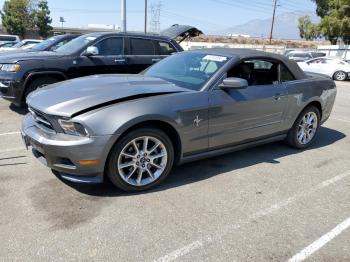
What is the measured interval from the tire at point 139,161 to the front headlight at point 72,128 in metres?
0.34

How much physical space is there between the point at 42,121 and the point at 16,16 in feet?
175

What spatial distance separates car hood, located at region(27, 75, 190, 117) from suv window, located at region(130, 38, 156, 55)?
385cm

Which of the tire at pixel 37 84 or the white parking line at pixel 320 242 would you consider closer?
the white parking line at pixel 320 242

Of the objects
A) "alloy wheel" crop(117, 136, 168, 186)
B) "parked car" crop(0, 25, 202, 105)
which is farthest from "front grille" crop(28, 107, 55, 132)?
"parked car" crop(0, 25, 202, 105)

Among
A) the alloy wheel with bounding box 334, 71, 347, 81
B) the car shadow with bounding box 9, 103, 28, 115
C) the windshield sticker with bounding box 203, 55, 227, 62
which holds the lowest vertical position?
the car shadow with bounding box 9, 103, 28, 115

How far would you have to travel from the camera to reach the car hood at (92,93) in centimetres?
343

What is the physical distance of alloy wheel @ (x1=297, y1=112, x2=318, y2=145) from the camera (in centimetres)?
547

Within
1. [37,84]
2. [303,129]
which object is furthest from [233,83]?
[37,84]

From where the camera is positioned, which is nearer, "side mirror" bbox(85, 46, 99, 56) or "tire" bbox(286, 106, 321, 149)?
"tire" bbox(286, 106, 321, 149)

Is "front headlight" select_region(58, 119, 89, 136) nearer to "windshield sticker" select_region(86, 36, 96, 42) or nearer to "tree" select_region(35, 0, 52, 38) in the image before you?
"windshield sticker" select_region(86, 36, 96, 42)

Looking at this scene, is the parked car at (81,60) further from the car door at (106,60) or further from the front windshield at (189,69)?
the front windshield at (189,69)

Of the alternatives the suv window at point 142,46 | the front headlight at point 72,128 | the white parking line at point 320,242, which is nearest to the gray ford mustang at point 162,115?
the front headlight at point 72,128

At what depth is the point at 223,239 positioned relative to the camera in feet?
9.75

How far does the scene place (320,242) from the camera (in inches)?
119
